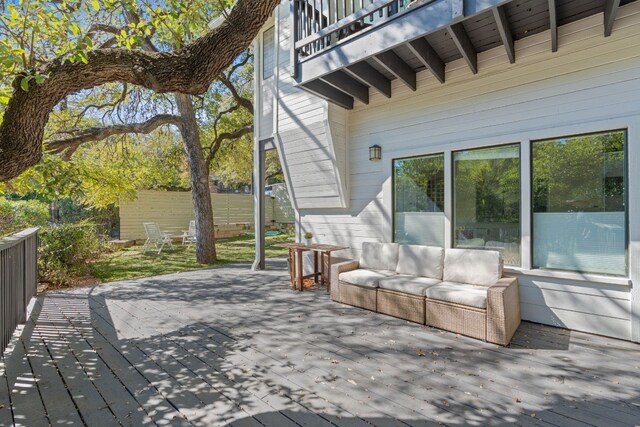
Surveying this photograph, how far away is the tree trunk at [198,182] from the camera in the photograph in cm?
837

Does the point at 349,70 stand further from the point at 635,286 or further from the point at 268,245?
the point at 268,245

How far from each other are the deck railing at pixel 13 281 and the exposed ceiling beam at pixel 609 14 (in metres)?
6.01

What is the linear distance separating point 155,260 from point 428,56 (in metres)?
8.13

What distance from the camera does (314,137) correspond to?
5.73 metres

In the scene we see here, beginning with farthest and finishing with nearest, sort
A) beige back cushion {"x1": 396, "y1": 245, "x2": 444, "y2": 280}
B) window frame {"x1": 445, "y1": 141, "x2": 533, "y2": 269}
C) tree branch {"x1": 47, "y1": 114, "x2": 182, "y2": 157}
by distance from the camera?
tree branch {"x1": 47, "y1": 114, "x2": 182, "y2": 157}
beige back cushion {"x1": 396, "y1": 245, "x2": 444, "y2": 280}
window frame {"x1": 445, "y1": 141, "x2": 533, "y2": 269}

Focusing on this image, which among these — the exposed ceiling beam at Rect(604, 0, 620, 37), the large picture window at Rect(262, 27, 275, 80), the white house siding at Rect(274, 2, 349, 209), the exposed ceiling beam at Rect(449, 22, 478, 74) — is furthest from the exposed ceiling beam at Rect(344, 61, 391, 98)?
the large picture window at Rect(262, 27, 275, 80)

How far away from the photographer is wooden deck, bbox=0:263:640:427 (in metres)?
2.20

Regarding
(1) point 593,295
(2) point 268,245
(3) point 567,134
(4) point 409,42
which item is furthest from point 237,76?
(1) point 593,295

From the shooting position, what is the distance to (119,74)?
2768 mm

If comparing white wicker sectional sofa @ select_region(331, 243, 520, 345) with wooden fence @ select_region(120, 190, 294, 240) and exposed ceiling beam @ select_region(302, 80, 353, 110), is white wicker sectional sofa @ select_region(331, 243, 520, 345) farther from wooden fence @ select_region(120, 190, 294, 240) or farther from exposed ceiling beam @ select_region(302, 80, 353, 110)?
wooden fence @ select_region(120, 190, 294, 240)

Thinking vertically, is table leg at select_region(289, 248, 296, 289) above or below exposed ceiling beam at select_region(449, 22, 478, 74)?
below

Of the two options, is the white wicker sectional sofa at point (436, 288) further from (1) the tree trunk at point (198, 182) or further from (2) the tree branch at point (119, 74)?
A: (1) the tree trunk at point (198, 182)

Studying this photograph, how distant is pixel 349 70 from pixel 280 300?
348 centimetres

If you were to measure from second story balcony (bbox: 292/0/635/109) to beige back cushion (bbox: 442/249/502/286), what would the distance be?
2.34m
